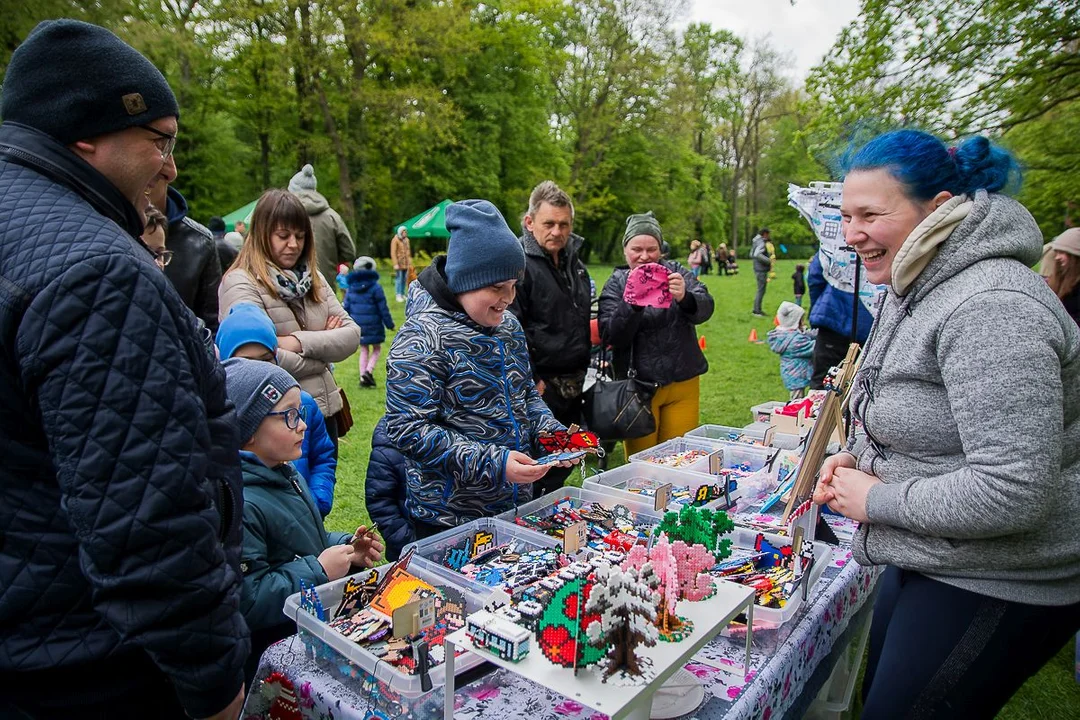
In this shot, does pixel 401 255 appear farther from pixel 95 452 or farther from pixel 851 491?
pixel 95 452

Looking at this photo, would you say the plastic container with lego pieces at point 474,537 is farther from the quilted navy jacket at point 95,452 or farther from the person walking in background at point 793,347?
the person walking in background at point 793,347

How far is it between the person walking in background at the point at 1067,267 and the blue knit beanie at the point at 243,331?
355cm

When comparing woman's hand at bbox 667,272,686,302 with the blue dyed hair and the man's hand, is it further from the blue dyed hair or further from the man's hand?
the man's hand

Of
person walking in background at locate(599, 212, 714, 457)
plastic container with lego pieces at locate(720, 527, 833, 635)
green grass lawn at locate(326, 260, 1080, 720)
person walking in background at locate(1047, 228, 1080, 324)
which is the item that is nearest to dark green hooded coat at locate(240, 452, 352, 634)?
plastic container with lego pieces at locate(720, 527, 833, 635)

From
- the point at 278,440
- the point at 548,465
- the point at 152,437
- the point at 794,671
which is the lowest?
the point at 794,671

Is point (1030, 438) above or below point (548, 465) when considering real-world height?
above

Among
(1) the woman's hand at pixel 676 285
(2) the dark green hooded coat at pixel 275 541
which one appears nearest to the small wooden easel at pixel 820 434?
(2) the dark green hooded coat at pixel 275 541

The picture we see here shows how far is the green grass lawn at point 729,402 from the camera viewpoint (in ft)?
8.68

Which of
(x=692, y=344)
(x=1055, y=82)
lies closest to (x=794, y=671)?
(x=692, y=344)

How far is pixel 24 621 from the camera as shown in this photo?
1.03 metres

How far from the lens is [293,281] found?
290 centimetres

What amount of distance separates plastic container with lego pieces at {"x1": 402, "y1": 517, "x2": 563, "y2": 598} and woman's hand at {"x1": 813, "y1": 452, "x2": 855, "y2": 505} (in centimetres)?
71

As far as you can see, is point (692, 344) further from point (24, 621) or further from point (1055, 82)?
point (1055, 82)

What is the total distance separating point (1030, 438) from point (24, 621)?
1.67 metres
